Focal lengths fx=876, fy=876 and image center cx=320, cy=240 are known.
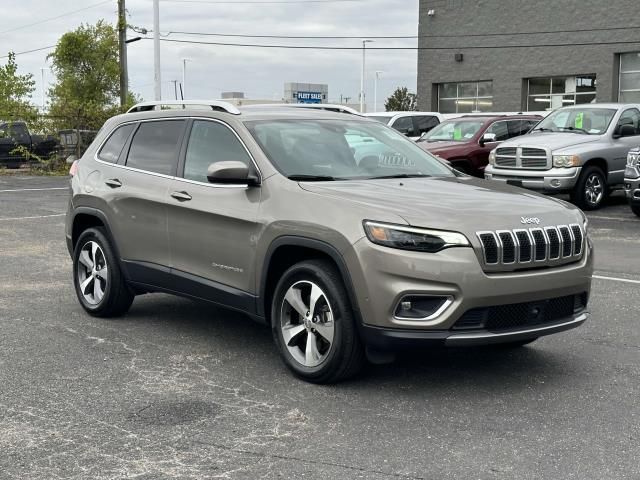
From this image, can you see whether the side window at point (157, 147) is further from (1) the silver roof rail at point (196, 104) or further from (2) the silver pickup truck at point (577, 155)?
(2) the silver pickup truck at point (577, 155)

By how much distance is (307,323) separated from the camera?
17.4 feet

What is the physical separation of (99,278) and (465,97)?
126 feet

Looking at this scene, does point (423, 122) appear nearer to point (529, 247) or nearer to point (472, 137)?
point (472, 137)

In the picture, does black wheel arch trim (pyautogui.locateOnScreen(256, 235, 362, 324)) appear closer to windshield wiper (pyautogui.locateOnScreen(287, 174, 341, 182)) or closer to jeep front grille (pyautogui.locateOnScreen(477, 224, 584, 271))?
windshield wiper (pyautogui.locateOnScreen(287, 174, 341, 182))

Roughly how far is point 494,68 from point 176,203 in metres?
37.8

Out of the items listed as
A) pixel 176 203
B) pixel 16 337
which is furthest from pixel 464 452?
pixel 16 337

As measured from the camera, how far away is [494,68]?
42.0 m

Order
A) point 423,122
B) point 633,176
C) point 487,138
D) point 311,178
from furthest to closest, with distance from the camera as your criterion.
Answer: point 423,122 < point 487,138 < point 633,176 < point 311,178

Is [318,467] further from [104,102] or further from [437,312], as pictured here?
[104,102]

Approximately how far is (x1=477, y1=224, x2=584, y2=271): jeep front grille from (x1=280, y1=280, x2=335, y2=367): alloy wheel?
3.22ft

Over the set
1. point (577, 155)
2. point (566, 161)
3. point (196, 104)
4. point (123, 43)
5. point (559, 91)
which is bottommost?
point (566, 161)

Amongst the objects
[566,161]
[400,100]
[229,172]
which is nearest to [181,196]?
[229,172]

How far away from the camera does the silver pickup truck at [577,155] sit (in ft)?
51.2

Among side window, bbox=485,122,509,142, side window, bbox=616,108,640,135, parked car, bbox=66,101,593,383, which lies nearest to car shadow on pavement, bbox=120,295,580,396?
parked car, bbox=66,101,593,383
